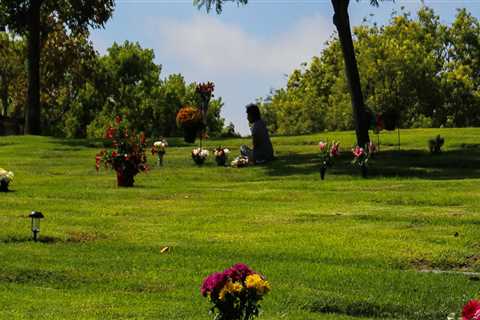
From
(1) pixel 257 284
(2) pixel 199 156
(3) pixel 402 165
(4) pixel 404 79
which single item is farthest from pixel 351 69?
(4) pixel 404 79

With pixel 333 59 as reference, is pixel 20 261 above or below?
below

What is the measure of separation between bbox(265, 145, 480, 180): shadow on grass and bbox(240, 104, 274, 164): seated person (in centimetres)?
39

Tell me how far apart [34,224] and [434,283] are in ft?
21.0

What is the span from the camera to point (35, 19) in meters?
49.0

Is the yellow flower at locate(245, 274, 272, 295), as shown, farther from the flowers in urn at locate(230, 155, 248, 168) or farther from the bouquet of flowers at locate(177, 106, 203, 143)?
the bouquet of flowers at locate(177, 106, 203, 143)

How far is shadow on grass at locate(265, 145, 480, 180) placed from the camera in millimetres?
28548

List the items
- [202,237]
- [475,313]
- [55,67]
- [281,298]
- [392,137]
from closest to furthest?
1. [475,313]
2. [281,298]
3. [202,237]
4. [392,137]
5. [55,67]

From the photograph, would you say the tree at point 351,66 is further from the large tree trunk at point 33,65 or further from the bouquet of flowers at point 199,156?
the large tree trunk at point 33,65

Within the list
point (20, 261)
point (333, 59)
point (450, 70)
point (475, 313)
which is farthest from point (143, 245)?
point (333, 59)

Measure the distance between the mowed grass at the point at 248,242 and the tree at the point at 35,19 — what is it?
2052 cm

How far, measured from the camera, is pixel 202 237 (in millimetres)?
16922

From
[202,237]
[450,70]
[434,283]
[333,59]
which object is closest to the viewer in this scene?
[434,283]

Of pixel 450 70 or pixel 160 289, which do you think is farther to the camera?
pixel 450 70

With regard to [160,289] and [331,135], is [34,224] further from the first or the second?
[331,135]
